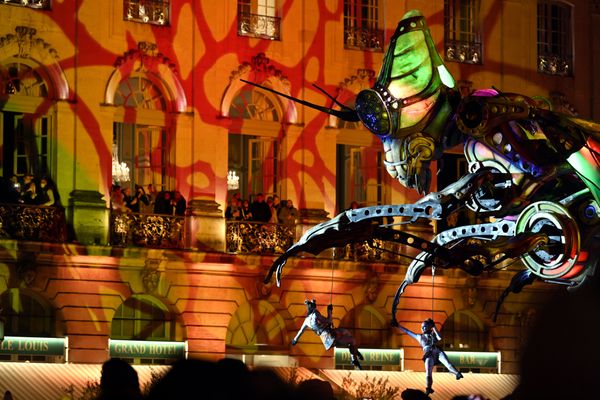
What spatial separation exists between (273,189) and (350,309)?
3.14 meters

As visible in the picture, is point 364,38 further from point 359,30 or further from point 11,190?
point 11,190

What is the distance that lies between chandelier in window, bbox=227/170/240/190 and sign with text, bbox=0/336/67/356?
5.25 meters

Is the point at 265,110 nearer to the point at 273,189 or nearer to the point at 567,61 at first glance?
the point at 273,189

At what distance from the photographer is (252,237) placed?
35.0m

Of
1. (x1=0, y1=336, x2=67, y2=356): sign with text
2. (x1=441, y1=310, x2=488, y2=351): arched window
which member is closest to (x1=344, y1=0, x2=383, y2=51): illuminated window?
(x1=441, y1=310, x2=488, y2=351): arched window

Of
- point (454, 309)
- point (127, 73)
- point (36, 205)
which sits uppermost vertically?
point (127, 73)

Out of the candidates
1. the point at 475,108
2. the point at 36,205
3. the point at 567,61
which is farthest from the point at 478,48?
the point at 475,108

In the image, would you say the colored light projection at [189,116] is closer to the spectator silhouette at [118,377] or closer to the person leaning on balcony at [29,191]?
the person leaning on balcony at [29,191]

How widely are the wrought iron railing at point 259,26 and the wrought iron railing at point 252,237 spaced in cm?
418

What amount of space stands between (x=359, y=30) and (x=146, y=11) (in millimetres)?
5476

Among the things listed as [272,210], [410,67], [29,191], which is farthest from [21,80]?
[410,67]

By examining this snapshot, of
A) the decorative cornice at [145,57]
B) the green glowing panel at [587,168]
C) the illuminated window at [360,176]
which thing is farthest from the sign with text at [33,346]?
the green glowing panel at [587,168]

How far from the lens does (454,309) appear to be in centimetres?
3812

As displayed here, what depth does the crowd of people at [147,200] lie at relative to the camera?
3362 centimetres
